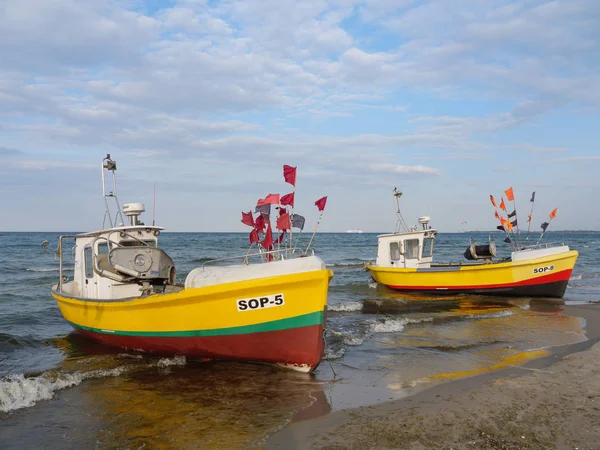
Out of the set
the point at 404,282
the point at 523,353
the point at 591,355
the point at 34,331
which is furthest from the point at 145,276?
the point at 404,282

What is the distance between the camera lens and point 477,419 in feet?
20.3

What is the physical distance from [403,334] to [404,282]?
7681mm

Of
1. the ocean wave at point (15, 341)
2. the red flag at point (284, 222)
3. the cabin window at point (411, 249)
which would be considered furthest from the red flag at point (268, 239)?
the cabin window at point (411, 249)

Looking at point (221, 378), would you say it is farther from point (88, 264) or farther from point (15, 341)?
point (15, 341)

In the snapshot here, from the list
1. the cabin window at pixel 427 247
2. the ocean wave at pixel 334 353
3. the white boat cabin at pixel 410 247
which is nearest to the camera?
the ocean wave at pixel 334 353

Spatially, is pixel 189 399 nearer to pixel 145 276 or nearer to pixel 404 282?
pixel 145 276

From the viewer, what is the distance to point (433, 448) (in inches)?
211

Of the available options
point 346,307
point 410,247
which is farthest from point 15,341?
point 410,247

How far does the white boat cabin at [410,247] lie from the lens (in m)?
20.7

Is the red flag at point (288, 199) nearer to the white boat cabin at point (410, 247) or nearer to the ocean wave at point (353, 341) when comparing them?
the ocean wave at point (353, 341)

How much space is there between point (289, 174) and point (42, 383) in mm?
5730

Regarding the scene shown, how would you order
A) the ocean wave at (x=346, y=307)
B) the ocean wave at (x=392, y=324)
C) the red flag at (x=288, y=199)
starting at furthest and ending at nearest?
the ocean wave at (x=346, y=307), the ocean wave at (x=392, y=324), the red flag at (x=288, y=199)

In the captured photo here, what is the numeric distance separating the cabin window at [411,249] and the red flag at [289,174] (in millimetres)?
12666

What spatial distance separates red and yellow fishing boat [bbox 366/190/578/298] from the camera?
17.6m
